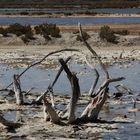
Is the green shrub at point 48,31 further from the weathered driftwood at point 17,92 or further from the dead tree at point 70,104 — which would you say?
the dead tree at point 70,104

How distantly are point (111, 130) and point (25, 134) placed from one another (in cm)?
182

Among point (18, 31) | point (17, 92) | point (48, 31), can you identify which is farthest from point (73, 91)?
point (18, 31)

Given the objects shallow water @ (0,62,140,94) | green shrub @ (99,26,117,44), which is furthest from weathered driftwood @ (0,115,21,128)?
green shrub @ (99,26,117,44)

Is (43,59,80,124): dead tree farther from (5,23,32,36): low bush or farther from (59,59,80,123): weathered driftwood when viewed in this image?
(5,23,32,36): low bush

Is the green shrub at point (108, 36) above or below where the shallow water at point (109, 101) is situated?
below

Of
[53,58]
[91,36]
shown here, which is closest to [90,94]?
[53,58]

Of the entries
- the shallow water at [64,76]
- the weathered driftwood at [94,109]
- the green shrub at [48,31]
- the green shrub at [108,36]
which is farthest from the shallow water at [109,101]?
the green shrub at [48,31]

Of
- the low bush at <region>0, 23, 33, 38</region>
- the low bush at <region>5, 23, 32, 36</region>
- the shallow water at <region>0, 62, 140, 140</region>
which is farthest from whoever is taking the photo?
the low bush at <region>5, 23, 32, 36</region>

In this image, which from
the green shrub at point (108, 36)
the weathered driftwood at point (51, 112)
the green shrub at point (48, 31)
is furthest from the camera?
the green shrub at point (48, 31)

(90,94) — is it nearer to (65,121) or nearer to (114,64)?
(65,121)

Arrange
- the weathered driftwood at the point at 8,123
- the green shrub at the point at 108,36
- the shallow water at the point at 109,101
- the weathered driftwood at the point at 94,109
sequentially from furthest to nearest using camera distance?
the green shrub at the point at 108,36, the weathered driftwood at the point at 94,109, the shallow water at the point at 109,101, the weathered driftwood at the point at 8,123

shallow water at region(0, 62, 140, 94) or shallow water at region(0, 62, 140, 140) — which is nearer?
shallow water at region(0, 62, 140, 140)

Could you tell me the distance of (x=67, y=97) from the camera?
746 inches

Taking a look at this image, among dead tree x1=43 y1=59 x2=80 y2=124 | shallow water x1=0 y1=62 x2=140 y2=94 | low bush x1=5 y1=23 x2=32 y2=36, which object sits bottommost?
low bush x1=5 y1=23 x2=32 y2=36
